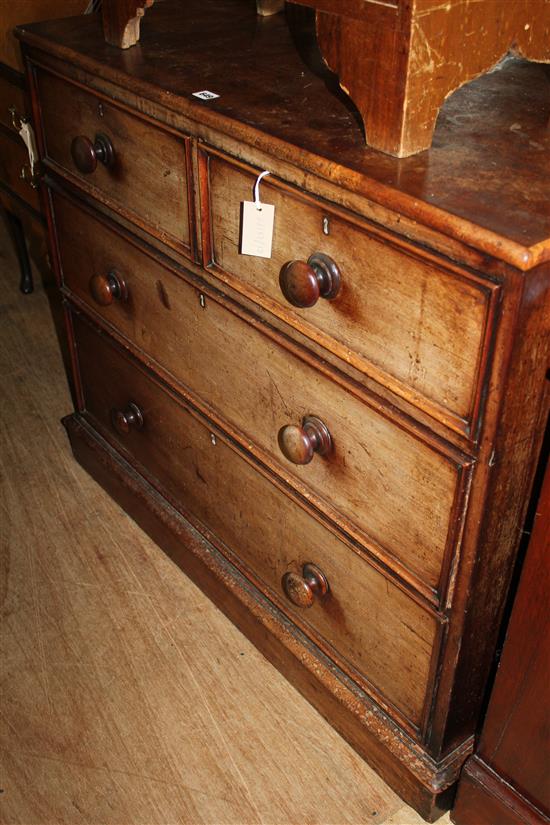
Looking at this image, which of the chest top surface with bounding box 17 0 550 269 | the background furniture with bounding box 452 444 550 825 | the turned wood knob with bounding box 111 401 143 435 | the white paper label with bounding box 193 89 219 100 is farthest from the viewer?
the turned wood knob with bounding box 111 401 143 435

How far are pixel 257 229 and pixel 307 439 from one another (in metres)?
0.30

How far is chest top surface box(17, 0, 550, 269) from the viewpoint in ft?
3.15

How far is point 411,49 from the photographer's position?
997 millimetres

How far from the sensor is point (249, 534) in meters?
1.60

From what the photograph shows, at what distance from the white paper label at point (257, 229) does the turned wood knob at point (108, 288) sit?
0.46 meters

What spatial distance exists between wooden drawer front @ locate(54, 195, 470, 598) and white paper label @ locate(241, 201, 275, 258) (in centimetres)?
13

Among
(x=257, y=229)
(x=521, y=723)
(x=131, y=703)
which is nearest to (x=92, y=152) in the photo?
(x=257, y=229)

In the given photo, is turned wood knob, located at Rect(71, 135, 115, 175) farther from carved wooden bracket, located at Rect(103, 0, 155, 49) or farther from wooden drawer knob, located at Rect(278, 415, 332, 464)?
wooden drawer knob, located at Rect(278, 415, 332, 464)

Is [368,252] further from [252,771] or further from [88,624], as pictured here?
[88,624]

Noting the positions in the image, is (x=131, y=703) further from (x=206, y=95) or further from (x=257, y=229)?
(x=206, y=95)

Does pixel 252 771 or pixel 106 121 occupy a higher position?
pixel 106 121

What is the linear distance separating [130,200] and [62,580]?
81 centimetres

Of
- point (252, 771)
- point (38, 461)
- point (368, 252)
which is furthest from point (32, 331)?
point (368, 252)

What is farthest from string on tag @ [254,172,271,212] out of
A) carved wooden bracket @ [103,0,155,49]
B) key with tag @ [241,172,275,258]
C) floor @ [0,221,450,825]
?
floor @ [0,221,450,825]
